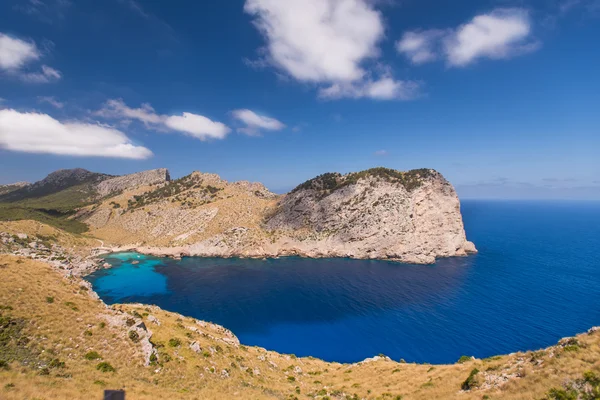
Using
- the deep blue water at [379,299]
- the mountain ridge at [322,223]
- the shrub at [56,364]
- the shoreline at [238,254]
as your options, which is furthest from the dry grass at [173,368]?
the mountain ridge at [322,223]

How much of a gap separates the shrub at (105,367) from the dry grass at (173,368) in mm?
450

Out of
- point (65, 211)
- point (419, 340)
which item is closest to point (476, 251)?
point (419, 340)

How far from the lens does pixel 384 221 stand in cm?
12900

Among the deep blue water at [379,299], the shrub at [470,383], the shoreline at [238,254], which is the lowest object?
the deep blue water at [379,299]

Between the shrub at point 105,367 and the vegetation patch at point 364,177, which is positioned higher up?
the vegetation patch at point 364,177

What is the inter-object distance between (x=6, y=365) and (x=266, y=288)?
2909 inches

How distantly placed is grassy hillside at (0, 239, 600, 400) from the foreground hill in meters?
0.09

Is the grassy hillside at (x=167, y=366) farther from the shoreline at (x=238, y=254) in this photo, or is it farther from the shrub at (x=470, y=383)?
the shoreline at (x=238, y=254)

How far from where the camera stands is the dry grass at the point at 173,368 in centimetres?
1709

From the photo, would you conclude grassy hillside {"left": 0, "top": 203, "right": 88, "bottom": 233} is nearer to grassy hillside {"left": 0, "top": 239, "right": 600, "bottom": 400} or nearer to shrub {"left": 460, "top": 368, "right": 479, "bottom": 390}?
grassy hillside {"left": 0, "top": 239, "right": 600, "bottom": 400}

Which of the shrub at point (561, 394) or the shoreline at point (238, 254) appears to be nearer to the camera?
the shrub at point (561, 394)

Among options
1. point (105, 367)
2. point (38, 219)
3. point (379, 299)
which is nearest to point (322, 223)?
point (379, 299)

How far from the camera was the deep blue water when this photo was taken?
5794cm

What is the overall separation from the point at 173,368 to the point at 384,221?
386 feet
